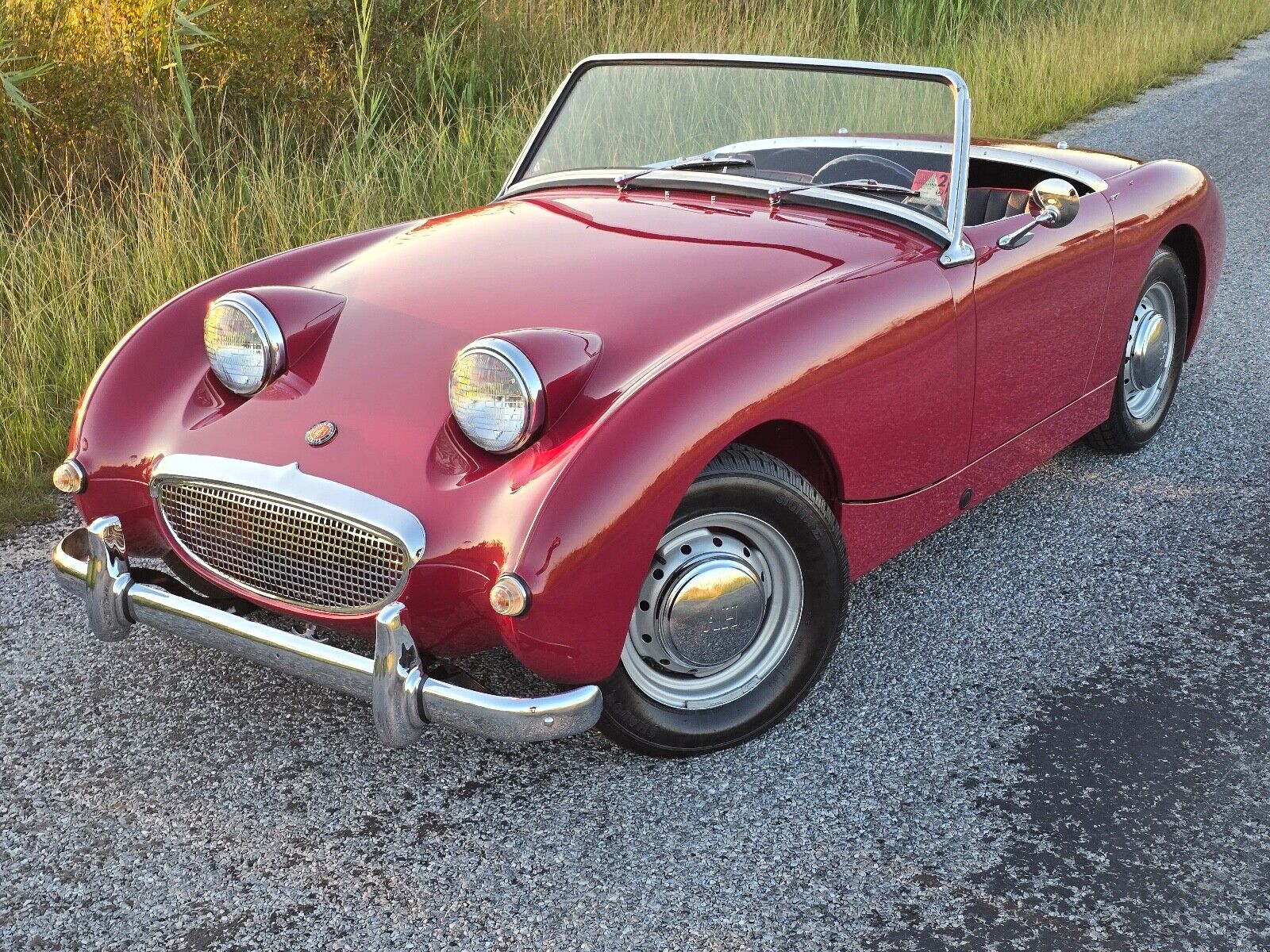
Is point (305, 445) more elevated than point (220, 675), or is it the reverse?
point (305, 445)

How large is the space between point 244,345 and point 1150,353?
284cm

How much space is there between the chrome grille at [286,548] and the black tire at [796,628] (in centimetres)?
50

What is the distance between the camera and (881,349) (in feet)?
9.34

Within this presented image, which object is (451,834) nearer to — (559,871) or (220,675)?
(559,871)

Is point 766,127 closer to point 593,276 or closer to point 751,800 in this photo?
point 593,276

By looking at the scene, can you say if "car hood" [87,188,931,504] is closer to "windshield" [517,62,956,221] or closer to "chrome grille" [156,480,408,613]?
"chrome grille" [156,480,408,613]

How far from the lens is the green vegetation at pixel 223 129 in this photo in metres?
4.91

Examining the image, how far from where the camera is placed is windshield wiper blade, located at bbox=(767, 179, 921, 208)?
131 inches

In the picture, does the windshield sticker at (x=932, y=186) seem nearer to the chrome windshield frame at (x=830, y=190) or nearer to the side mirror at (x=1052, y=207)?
the chrome windshield frame at (x=830, y=190)

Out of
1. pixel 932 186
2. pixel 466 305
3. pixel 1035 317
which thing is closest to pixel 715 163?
pixel 932 186

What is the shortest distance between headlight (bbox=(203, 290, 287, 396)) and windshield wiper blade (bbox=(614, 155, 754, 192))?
117 cm

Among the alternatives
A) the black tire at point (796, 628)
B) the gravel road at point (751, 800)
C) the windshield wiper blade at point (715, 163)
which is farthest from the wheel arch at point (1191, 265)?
the black tire at point (796, 628)

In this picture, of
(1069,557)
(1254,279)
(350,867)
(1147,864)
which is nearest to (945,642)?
(1069,557)

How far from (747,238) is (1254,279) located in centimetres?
410
